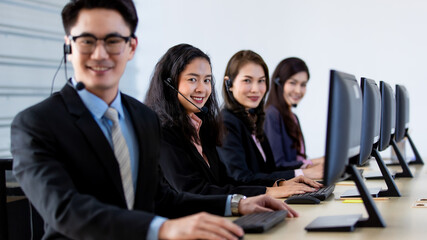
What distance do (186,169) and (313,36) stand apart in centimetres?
369

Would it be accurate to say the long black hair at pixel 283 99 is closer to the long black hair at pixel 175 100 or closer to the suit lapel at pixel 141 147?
the long black hair at pixel 175 100

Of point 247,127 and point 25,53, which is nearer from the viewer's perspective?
point 247,127

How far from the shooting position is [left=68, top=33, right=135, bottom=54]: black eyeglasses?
4.66 ft

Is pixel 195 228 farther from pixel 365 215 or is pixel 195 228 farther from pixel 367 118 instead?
pixel 367 118

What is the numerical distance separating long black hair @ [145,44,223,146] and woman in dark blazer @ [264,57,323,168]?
1.19 m

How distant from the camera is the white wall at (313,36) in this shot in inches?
203

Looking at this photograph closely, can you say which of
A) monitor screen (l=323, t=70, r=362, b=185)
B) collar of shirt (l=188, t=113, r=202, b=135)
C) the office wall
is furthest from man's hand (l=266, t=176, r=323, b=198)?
the office wall

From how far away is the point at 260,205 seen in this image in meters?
1.80

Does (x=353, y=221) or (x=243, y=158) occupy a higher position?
(x=353, y=221)

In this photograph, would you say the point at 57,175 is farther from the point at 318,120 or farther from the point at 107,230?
the point at 318,120

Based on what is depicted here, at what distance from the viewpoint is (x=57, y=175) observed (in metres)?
1.28

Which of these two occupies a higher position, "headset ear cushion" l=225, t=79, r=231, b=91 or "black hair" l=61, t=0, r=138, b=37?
"black hair" l=61, t=0, r=138, b=37

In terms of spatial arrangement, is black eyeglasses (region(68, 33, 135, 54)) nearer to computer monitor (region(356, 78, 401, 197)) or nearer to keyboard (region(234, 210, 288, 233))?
keyboard (region(234, 210, 288, 233))

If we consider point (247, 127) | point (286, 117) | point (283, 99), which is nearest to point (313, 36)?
point (283, 99)
